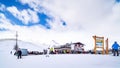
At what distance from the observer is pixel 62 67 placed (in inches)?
559

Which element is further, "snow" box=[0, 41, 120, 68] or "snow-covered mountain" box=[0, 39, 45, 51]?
"snow-covered mountain" box=[0, 39, 45, 51]

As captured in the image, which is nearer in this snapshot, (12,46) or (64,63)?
(64,63)

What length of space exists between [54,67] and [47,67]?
51 cm

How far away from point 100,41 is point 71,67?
54.3 ft

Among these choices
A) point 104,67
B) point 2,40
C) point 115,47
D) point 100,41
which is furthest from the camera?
point 2,40

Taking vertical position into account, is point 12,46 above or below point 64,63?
below

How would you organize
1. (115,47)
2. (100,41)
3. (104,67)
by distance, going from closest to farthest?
(104,67)
(115,47)
(100,41)

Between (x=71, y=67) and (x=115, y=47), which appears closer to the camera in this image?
(x=71, y=67)

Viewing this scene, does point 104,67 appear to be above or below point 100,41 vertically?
below

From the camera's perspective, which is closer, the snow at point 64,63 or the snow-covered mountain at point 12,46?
the snow at point 64,63

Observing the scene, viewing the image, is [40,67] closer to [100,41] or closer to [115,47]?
[115,47]

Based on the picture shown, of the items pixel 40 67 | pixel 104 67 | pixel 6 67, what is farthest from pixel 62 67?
pixel 6 67

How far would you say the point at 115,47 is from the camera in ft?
77.5

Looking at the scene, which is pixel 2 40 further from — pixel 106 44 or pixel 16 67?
pixel 16 67
